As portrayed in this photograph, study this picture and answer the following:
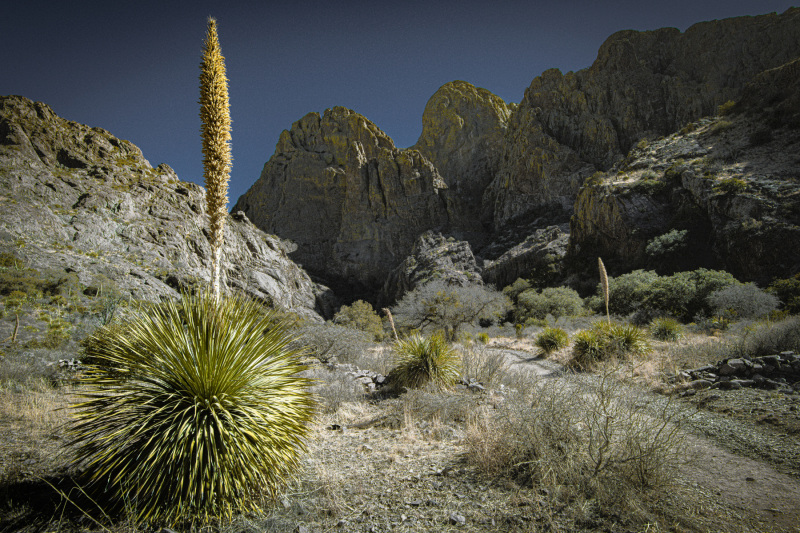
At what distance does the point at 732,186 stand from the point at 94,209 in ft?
172

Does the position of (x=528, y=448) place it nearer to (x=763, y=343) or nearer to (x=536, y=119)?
(x=763, y=343)

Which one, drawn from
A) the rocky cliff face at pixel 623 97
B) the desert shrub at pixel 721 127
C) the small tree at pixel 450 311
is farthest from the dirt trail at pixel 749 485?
the rocky cliff face at pixel 623 97

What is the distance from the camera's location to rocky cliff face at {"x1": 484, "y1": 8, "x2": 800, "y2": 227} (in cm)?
5295

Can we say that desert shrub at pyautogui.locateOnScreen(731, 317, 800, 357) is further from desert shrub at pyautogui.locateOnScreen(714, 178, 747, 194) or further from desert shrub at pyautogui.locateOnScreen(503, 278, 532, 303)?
desert shrub at pyautogui.locateOnScreen(503, 278, 532, 303)

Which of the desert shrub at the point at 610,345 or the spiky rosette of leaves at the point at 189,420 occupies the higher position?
the spiky rosette of leaves at the point at 189,420

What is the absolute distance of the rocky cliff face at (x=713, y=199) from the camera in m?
24.2

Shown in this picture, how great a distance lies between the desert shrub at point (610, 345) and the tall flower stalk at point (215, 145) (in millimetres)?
9395

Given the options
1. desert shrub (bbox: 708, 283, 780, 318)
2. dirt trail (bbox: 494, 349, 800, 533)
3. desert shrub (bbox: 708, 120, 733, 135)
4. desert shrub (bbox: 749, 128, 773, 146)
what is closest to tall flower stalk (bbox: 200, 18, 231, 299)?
dirt trail (bbox: 494, 349, 800, 533)

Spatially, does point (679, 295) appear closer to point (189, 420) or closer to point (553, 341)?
point (553, 341)

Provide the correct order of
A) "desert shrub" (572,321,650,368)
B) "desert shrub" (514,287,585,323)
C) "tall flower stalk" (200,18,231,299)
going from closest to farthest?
"tall flower stalk" (200,18,231,299) < "desert shrub" (572,321,650,368) < "desert shrub" (514,287,585,323)

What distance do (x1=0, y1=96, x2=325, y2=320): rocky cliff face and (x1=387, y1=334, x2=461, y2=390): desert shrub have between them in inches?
648

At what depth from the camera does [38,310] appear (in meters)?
16.8

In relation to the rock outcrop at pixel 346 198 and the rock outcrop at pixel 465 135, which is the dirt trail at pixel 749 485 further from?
the rock outcrop at pixel 465 135

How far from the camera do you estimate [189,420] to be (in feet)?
9.29
